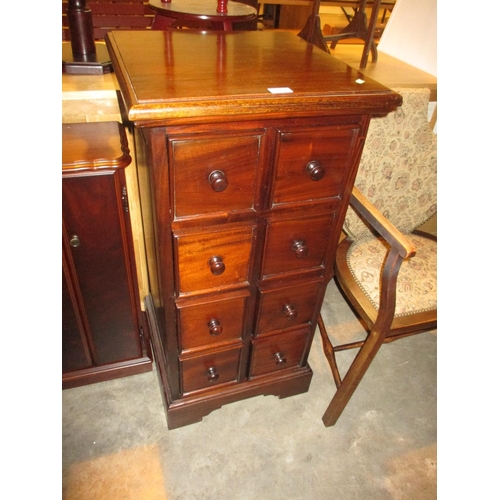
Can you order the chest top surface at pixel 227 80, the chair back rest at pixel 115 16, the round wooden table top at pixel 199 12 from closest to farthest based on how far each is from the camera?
the chest top surface at pixel 227 80 → the round wooden table top at pixel 199 12 → the chair back rest at pixel 115 16

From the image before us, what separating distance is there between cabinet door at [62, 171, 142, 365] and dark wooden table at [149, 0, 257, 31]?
2.08ft

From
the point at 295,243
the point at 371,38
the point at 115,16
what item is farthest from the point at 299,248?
the point at 115,16

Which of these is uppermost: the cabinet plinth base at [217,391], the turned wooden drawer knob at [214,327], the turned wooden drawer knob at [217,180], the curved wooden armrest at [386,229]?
the turned wooden drawer knob at [217,180]

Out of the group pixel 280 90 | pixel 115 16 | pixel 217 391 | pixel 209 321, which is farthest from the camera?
pixel 115 16

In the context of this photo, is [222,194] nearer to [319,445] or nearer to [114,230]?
[114,230]

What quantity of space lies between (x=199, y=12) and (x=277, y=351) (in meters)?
1.21

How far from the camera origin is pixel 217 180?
87 centimetres

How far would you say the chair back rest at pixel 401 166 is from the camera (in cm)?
140

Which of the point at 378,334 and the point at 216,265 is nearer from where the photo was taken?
the point at 216,265

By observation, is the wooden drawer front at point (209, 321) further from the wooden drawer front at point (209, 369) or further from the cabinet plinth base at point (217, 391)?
the cabinet plinth base at point (217, 391)

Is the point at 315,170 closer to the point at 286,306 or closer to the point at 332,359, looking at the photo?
the point at 286,306

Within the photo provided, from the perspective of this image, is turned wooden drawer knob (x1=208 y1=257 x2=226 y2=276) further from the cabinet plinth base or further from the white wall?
the white wall

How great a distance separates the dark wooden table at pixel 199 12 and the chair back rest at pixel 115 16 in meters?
0.71

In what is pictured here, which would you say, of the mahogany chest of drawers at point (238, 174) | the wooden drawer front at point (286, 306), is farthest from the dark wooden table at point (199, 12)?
the wooden drawer front at point (286, 306)
